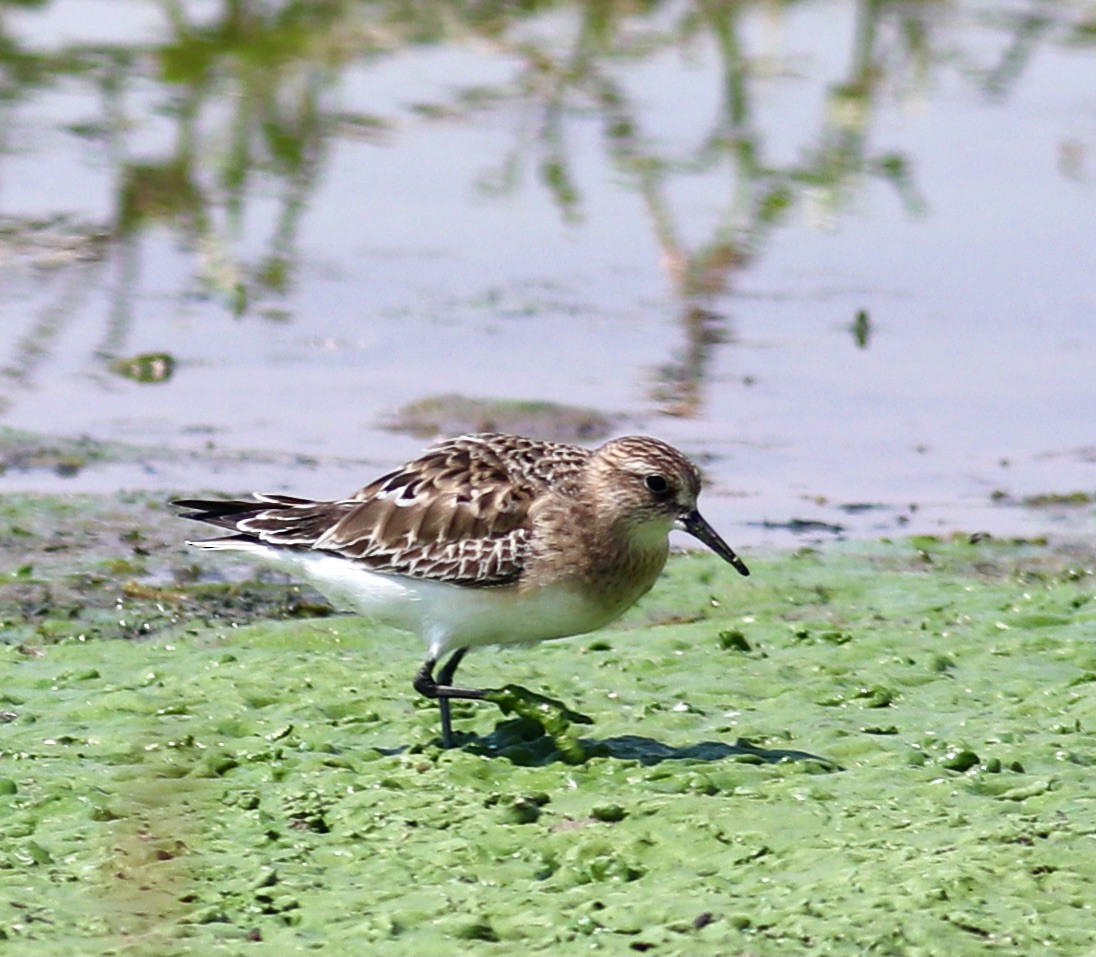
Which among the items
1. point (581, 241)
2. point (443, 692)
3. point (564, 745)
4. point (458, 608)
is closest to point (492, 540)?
point (458, 608)

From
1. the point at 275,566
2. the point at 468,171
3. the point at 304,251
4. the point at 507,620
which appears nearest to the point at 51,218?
the point at 304,251

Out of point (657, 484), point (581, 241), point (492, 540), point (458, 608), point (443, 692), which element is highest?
point (657, 484)

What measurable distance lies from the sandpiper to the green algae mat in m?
0.30

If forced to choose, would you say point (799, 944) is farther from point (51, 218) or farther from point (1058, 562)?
point (51, 218)

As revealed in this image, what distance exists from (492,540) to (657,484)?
55cm

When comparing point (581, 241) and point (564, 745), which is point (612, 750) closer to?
point (564, 745)

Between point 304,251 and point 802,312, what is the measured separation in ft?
9.52

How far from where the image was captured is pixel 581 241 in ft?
44.1

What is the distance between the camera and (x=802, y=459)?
10.5 meters

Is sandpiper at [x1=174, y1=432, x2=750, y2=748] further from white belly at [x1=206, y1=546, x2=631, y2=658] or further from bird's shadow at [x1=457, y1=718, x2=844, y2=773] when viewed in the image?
bird's shadow at [x1=457, y1=718, x2=844, y2=773]

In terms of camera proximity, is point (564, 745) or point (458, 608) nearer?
point (564, 745)

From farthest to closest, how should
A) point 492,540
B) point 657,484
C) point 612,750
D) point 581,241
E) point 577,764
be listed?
point 581,241 → point 657,484 → point 492,540 → point 612,750 → point 577,764

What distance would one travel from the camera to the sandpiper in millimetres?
6797

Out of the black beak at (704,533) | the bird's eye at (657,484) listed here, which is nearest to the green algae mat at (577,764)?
the black beak at (704,533)
